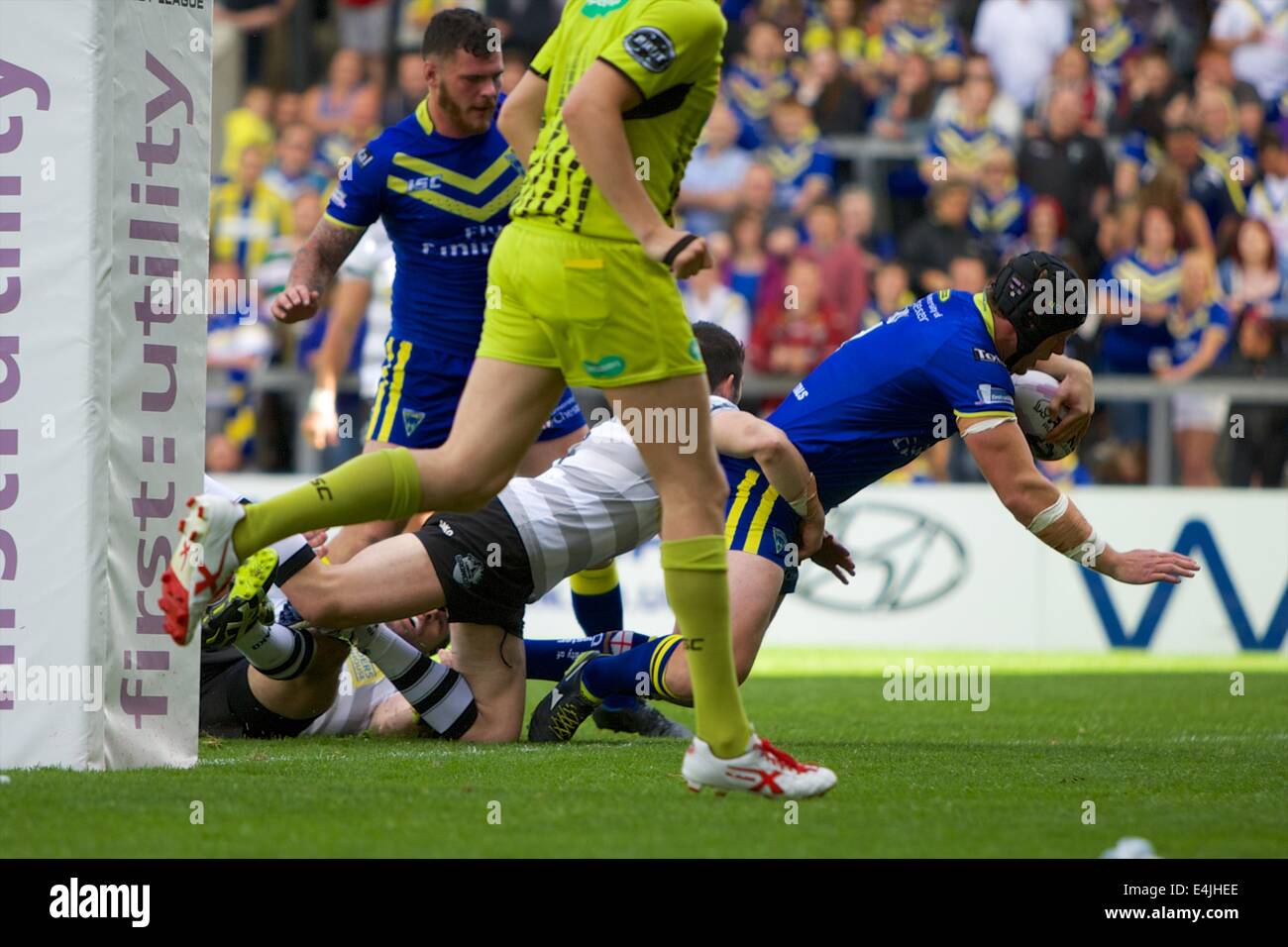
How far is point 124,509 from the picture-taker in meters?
5.33

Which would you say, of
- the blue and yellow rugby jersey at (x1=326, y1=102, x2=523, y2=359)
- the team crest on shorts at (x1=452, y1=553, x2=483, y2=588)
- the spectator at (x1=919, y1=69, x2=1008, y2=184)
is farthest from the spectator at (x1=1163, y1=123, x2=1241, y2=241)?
the team crest on shorts at (x1=452, y1=553, x2=483, y2=588)

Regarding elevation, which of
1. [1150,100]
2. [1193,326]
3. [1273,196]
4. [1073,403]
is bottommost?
[1073,403]

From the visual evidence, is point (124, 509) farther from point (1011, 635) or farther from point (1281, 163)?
point (1281, 163)

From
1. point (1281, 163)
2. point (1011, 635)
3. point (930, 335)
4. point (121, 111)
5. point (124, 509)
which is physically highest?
point (1281, 163)

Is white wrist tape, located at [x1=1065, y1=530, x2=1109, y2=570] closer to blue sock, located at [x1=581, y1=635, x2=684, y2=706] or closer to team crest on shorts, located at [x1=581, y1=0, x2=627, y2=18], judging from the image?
blue sock, located at [x1=581, y1=635, x2=684, y2=706]

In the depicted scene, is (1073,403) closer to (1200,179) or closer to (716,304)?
(716,304)

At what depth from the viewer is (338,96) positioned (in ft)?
55.3

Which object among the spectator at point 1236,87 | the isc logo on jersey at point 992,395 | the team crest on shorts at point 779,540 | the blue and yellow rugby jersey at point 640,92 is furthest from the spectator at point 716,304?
the blue and yellow rugby jersey at point 640,92

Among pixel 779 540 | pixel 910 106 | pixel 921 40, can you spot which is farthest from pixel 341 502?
pixel 921 40

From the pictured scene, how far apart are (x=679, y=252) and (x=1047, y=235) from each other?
416 inches

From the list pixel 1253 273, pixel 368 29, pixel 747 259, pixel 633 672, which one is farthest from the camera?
pixel 368 29

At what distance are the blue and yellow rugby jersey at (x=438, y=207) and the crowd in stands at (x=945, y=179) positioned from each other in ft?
19.0
